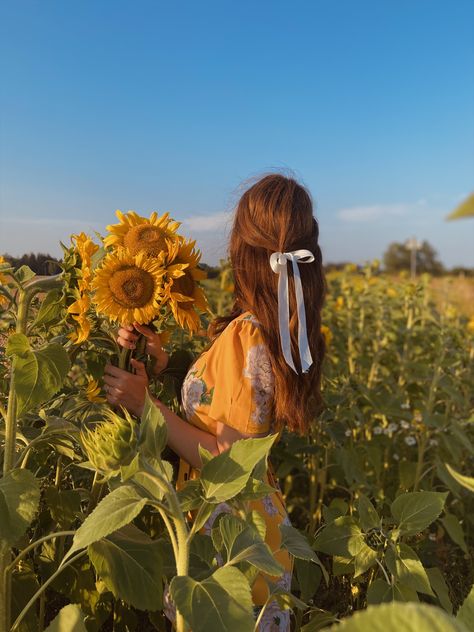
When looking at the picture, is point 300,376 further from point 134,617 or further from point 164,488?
point 164,488

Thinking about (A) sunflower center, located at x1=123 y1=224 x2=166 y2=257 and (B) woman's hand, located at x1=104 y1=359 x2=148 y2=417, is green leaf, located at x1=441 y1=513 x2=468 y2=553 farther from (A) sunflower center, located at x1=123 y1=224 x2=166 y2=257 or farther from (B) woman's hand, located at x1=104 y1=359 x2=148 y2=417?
(A) sunflower center, located at x1=123 y1=224 x2=166 y2=257

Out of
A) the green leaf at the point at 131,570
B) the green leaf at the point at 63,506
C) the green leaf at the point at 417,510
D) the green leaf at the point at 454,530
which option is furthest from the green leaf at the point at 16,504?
the green leaf at the point at 454,530

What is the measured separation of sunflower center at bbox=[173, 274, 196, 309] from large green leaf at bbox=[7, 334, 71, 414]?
0.89 ft

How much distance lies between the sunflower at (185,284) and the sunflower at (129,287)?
25mm

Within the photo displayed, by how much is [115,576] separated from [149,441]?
0.33m

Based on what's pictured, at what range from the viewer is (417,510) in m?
1.05

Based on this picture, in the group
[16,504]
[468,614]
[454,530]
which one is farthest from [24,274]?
[454,530]

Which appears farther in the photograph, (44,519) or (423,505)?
(44,519)

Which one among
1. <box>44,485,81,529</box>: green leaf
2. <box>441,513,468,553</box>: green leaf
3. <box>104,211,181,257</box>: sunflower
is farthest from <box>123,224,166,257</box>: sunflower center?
<box>441,513,468,553</box>: green leaf

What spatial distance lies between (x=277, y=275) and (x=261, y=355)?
7.6 inches

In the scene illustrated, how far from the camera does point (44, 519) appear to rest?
4.17ft

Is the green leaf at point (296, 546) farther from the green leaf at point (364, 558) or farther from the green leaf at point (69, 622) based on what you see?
the green leaf at point (69, 622)

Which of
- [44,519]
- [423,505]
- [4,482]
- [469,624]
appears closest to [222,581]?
[469,624]

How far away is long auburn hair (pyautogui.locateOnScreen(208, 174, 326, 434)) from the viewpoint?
4.56 feet
